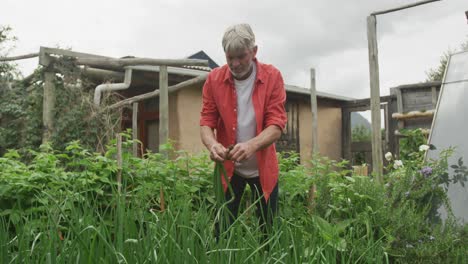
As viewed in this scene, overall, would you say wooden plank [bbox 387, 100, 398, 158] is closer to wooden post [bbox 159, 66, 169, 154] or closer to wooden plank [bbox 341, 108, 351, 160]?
wooden plank [bbox 341, 108, 351, 160]

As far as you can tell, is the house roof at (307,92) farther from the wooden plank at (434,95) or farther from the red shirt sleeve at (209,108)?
the red shirt sleeve at (209,108)

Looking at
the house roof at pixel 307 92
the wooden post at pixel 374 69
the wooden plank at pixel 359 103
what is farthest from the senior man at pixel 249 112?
the wooden plank at pixel 359 103

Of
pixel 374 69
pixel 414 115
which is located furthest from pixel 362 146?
pixel 374 69

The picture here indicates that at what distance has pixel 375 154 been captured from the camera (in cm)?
521

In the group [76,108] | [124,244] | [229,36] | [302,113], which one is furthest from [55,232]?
[302,113]

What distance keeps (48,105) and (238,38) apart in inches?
232

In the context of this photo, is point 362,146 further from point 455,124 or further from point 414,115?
point 455,124

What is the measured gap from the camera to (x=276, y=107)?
8.16 feet

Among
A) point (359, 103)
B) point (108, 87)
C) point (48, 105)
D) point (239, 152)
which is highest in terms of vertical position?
point (359, 103)

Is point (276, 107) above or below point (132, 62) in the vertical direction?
below

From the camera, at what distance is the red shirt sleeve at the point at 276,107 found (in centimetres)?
243

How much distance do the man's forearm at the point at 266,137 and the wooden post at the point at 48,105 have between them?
575cm

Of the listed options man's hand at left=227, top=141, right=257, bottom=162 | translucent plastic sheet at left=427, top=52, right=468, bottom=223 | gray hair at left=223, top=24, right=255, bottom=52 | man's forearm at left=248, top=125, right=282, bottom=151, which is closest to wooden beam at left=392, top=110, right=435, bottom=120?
translucent plastic sheet at left=427, top=52, right=468, bottom=223

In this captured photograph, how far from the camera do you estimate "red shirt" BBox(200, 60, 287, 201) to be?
2480 mm
